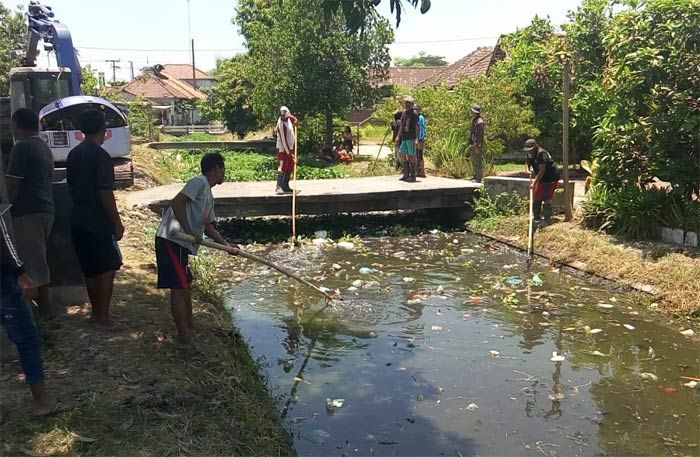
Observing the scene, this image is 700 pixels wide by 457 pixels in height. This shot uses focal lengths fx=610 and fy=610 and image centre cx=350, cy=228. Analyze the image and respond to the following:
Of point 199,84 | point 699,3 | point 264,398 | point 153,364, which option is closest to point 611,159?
point 699,3

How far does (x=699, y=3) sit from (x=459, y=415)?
19.8 feet

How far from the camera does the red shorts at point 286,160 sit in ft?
33.5

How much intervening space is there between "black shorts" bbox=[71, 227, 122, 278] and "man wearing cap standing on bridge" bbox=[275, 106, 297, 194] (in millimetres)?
5835

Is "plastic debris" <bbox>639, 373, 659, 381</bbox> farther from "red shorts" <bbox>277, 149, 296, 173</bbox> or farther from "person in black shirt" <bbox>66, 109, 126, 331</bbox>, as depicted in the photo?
"red shorts" <bbox>277, 149, 296, 173</bbox>

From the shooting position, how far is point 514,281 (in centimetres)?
782

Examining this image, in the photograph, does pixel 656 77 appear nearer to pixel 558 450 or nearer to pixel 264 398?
pixel 558 450

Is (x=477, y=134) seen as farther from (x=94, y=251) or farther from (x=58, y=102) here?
(x=94, y=251)

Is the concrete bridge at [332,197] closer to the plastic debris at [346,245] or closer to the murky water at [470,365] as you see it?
the plastic debris at [346,245]

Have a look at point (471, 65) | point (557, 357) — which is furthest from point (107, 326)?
point (471, 65)

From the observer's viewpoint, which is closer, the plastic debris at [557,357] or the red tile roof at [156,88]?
the plastic debris at [557,357]

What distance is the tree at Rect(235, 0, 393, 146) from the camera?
725 inches

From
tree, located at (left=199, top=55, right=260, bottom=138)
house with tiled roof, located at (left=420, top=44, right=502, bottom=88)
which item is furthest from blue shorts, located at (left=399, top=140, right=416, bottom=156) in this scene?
tree, located at (left=199, top=55, right=260, bottom=138)

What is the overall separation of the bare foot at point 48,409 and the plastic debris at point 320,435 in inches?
61.5

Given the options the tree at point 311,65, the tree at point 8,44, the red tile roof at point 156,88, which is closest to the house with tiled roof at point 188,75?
the red tile roof at point 156,88
